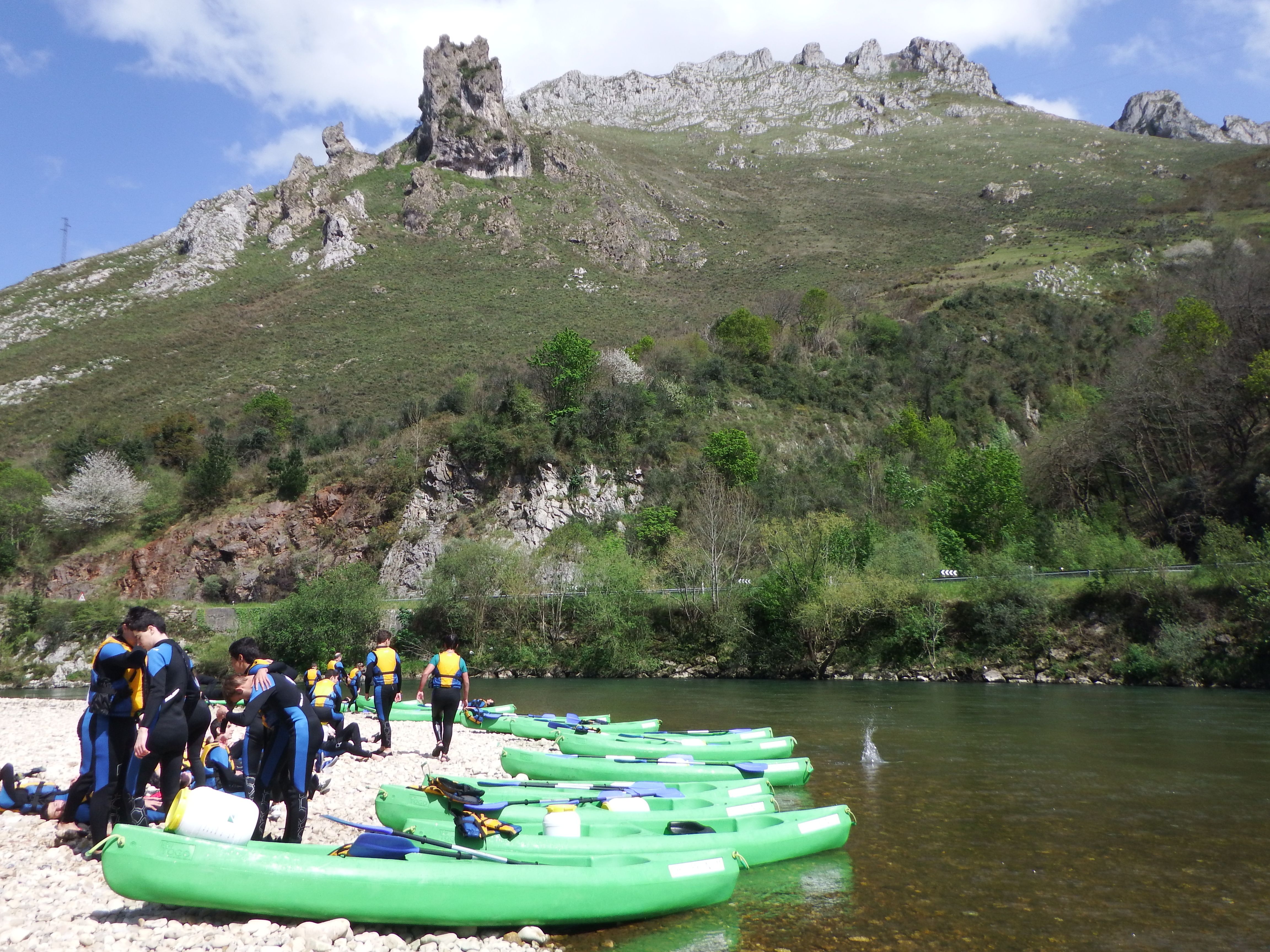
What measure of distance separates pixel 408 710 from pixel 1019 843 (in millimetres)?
16095

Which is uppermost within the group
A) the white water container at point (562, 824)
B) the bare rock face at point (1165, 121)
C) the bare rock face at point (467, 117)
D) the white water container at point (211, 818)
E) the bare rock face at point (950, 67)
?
the bare rock face at point (950, 67)

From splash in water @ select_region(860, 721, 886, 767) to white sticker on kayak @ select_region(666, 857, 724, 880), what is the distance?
7846 mm

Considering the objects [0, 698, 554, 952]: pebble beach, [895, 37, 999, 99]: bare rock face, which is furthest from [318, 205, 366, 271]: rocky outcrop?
[895, 37, 999, 99]: bare rock face

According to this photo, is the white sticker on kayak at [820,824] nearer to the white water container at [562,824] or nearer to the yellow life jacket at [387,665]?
the white water container at [562,824]

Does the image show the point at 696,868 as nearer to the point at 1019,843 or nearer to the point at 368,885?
the point at 368,885

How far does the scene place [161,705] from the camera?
24.2 ft

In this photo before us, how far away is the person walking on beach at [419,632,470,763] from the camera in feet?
42.4

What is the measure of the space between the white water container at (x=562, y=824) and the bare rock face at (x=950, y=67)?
208373 mm

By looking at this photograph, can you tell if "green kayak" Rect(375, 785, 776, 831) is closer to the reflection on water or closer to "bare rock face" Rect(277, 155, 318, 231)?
the reflection on water

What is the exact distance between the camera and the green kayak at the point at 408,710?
21.0m

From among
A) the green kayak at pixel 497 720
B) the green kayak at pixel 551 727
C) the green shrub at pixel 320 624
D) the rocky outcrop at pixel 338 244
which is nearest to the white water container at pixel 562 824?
the green kayak at pixel 551 727

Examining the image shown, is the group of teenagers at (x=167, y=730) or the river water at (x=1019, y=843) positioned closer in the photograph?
the river water at (x=1019, y=843)

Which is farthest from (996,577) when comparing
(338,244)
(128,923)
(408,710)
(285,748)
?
(338,244)

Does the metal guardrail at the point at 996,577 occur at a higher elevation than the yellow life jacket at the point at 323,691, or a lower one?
higher
